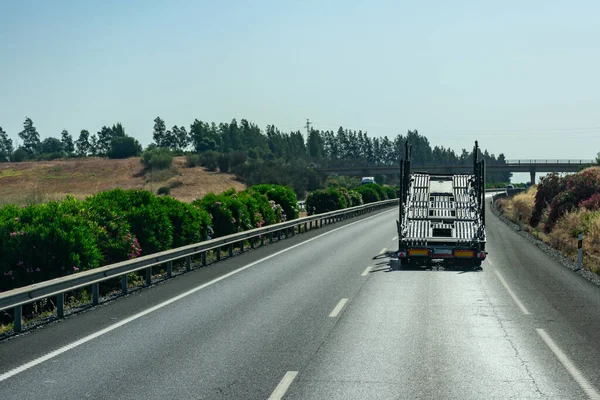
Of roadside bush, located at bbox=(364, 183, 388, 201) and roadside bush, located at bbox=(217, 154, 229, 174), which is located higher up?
roadside bush, located at bbox=(217, 154, 229, 174)

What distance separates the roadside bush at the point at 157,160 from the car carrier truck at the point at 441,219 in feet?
391

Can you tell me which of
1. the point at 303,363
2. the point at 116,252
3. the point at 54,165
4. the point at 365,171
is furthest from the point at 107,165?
the point at 303,363

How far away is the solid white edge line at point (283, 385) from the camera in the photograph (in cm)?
699

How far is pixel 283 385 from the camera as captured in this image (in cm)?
740

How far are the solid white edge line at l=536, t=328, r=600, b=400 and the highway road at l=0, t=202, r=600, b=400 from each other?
14 mm

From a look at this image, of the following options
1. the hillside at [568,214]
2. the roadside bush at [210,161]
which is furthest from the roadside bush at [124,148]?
the hillside at [568,214]

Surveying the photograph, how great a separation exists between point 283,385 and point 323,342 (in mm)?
2232

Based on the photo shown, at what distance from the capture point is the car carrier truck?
18.7 meters

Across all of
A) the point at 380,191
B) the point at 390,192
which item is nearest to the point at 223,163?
the point at 390,192

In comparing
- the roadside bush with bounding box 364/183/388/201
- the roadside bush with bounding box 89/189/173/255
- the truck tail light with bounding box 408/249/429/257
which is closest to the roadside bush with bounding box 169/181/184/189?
the roadside bush with bounding box 364/183/388/201

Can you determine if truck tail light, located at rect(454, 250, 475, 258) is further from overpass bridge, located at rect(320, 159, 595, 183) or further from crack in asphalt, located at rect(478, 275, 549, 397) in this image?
overpass bridge, located at rect(320, 159, 595, 183)

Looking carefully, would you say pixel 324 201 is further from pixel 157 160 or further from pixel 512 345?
pixel 157 160

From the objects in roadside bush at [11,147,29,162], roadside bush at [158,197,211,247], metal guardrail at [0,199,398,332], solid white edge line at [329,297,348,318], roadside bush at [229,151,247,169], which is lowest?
solid white edge line at [329,297,348,318]

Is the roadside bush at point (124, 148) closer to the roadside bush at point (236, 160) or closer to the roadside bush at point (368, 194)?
the roadside bush at point (236, 160)
